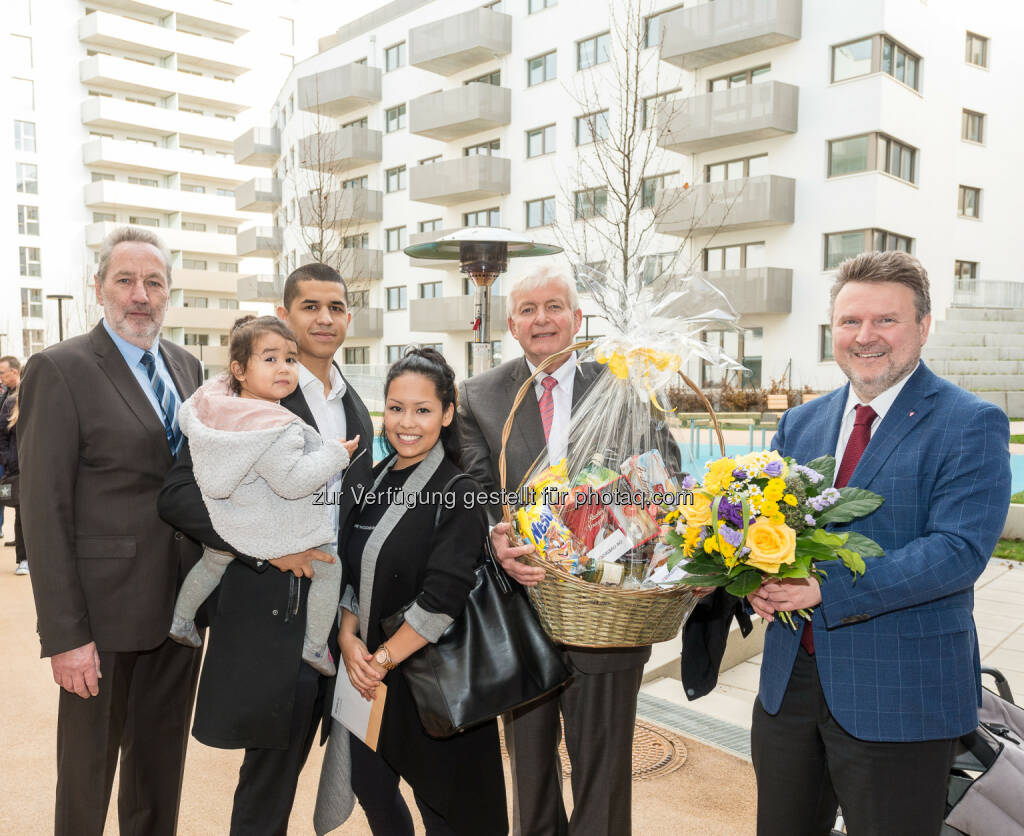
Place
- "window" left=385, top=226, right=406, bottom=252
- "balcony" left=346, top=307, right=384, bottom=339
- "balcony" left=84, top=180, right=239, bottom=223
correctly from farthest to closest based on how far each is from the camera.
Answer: "balcony" left=84, top=180, right=239, bottom=223 → "balcony" left=346, top=307, right=384, bottom=339 → "window" left=385, top=226, right=406, bottom=252

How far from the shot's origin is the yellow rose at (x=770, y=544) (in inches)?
75.0

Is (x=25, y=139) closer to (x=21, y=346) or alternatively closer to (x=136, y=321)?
(x=21, y=346)

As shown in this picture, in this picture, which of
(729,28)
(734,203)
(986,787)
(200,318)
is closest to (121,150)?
(200,318)

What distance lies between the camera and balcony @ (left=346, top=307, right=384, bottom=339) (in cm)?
3262

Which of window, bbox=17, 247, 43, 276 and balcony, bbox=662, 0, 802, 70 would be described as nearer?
balcony, bbox=662, 0, 802, 70

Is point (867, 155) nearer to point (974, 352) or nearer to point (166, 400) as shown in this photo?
point (974, 352)

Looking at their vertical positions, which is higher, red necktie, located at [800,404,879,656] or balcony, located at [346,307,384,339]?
balcony, located at [346,307,384,339]

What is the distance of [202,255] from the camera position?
4884 cm

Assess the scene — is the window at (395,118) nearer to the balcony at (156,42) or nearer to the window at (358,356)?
the window at (358,356)

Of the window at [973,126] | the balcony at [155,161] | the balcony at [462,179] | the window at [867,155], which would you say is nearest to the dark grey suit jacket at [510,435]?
the window at [867,155]

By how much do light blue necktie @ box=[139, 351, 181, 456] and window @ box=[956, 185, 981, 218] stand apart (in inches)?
1068

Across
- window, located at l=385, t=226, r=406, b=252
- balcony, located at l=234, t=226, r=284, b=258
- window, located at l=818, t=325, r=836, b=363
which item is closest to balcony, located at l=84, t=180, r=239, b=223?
balcony, located at l=234, t=226, r=284, b=258

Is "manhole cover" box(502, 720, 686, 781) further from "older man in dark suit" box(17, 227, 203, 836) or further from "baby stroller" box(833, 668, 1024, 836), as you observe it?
"older man in dark suit" box(17, 227, 203, 836)

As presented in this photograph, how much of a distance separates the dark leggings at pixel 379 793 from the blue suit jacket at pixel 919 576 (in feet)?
4.63
